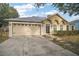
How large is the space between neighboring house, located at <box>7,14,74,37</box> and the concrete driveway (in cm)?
8

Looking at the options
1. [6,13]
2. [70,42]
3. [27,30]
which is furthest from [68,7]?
[6,13]

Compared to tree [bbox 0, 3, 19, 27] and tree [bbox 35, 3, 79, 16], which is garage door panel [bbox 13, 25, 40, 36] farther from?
tree [bbox 35, 3, 79, 16]

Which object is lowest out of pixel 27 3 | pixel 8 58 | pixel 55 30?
pixel 8 58

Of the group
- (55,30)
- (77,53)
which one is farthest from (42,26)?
(77,53)

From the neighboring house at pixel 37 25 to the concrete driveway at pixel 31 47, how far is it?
0.08m

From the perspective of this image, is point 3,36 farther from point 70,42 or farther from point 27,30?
point 70,42

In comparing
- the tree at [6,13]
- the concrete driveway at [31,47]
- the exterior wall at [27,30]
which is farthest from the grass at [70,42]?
the tree at [6,13]

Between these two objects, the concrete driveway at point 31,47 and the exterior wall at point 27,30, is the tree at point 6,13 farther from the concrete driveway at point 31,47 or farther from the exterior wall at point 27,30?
the concrete driveway at point 31,47

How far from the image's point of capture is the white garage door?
5.15m

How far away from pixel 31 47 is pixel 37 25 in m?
0.29

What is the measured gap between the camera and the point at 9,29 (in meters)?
5.13

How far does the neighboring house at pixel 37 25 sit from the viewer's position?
5.13 m

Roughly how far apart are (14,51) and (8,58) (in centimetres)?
12

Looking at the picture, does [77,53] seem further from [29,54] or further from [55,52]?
[29,54]
